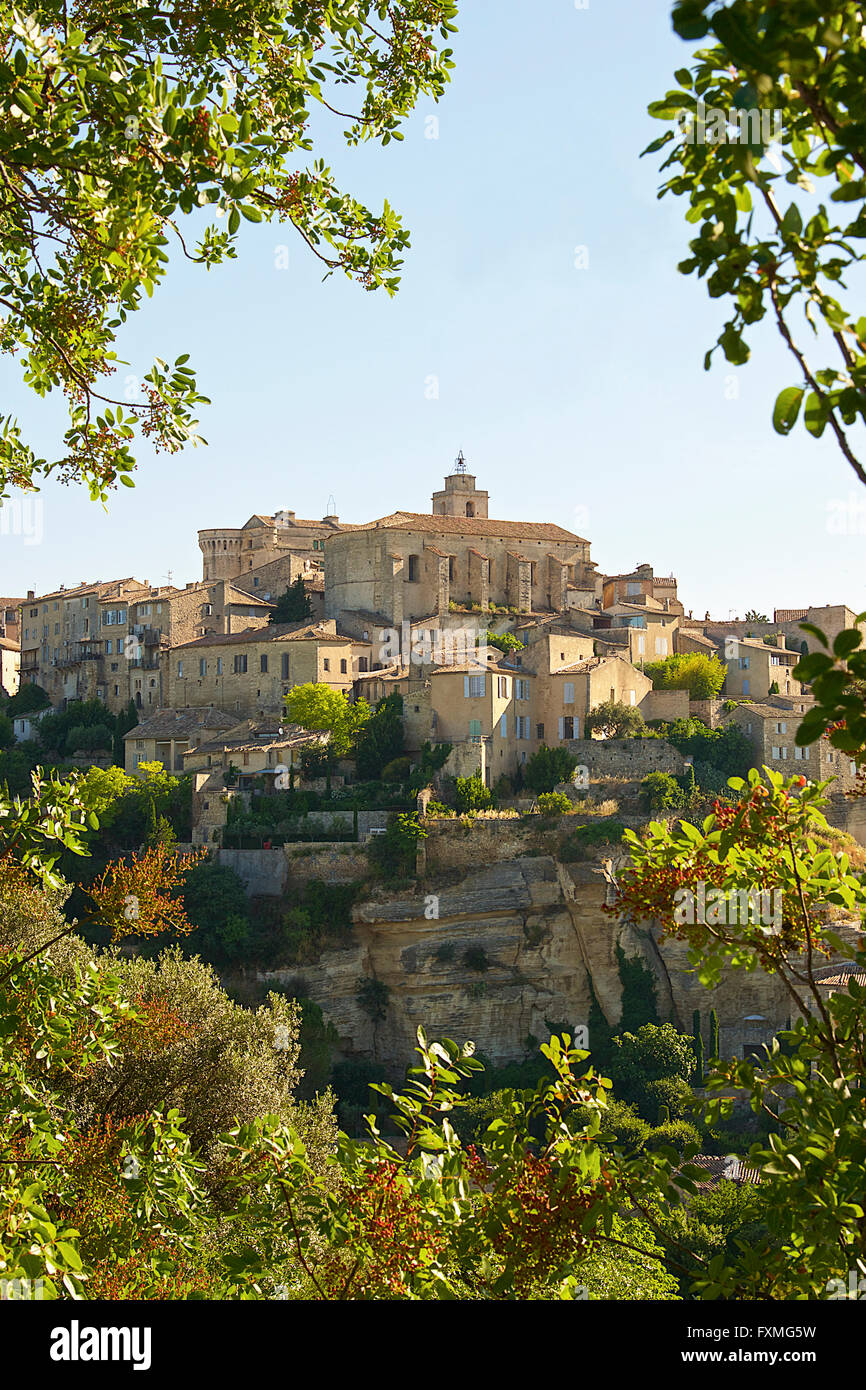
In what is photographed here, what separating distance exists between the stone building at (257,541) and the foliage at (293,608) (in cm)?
1074

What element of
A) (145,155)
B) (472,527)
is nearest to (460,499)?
(472,527)

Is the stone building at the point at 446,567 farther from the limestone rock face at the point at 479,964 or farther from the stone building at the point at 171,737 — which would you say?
the limestone rock face at the point at 479,964

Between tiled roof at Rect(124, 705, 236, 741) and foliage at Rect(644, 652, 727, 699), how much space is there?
53.1ft

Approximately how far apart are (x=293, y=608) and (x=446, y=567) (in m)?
6.93

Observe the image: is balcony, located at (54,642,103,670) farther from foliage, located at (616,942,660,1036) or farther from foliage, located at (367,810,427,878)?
foliage, located at (616,942,660,1036)

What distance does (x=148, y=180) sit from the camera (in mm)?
4988

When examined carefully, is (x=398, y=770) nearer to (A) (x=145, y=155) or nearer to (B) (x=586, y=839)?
(B) (x=586, y=839)

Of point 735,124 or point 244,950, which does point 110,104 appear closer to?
point 735,124

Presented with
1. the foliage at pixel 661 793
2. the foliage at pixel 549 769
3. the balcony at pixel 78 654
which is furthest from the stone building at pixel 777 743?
the balcony at pixel 78 654

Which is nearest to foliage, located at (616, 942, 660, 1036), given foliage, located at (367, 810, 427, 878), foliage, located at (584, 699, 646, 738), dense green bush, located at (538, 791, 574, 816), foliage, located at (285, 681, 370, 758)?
dense green bush, located at (538, 791, 574, 816)

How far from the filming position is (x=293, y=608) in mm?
57062

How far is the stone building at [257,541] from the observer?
229 feet
